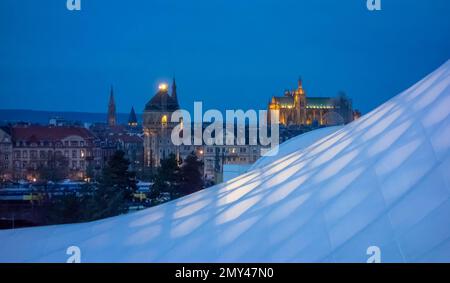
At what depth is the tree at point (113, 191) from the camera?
45.6 ft

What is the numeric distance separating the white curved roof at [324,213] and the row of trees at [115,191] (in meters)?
8.13

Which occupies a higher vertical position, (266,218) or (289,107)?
(289,107)

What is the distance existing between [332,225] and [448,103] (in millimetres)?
1631

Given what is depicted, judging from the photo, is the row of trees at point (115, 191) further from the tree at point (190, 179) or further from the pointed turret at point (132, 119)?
the pointed turret at point (132, 119)

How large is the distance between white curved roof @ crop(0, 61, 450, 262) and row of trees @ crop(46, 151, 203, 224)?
8.13 metres

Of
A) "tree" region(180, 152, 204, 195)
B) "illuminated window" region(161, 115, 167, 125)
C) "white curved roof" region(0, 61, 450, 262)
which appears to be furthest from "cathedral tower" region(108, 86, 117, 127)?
"white curved roof" region(0, 61, 450, 262)

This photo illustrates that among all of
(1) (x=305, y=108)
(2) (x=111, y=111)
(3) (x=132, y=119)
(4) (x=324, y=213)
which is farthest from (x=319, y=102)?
(4) (x=324, y=213)

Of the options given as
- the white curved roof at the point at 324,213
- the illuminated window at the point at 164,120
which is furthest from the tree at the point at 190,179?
the illuminated window at the point at 164,120

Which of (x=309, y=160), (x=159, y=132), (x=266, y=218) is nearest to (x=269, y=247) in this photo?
(x=266, y=218)

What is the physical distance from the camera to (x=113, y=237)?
4.84 meters

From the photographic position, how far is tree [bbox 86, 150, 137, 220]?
13901 millimetres

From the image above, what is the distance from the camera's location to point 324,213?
4.24 meters

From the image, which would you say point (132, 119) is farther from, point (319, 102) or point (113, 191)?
point (113, 191)
